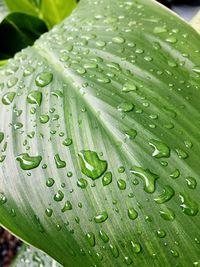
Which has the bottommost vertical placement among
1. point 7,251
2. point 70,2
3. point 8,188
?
point 7,251

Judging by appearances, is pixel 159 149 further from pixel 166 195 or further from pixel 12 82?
pixel 12 82

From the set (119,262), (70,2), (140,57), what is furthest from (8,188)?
(70,2)

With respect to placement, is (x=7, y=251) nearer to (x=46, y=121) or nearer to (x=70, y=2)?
(x=70, y=2)

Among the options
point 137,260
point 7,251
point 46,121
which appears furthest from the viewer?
point 7,251

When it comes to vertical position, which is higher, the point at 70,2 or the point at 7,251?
the point at 70,2

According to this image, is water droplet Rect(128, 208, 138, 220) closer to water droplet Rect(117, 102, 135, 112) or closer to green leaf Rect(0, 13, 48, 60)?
water droplet Rect(117, 102, 135, 112)

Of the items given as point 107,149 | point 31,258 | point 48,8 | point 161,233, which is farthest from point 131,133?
point 48,8

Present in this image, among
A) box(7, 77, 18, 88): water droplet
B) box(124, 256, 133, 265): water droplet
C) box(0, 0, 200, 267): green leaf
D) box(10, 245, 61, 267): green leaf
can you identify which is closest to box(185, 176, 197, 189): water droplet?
box(0, 0, 200, 267): green leaf

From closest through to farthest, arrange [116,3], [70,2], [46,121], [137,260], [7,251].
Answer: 1. [137,260]
2. [46,121]
3. [116,3]
4. [70,2]
5. [7,251]
